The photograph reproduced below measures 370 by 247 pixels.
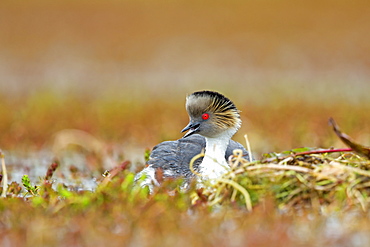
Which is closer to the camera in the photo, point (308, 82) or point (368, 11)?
point (308, 82)

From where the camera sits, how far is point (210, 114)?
5.88 meters

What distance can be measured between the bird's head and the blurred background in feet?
12.3

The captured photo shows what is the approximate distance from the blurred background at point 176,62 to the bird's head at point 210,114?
3738 millimetres

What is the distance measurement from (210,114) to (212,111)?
0.04 metres

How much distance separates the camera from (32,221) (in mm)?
4184

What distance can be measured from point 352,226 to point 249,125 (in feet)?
19.8

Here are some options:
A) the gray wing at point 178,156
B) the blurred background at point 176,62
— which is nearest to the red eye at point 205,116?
the gray wing at point 178,156

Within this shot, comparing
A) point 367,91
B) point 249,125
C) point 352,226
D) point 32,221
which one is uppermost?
point 367,91

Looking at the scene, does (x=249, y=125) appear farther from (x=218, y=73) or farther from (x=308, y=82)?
(x=218, y=73)

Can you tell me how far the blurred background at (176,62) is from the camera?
10656 mm

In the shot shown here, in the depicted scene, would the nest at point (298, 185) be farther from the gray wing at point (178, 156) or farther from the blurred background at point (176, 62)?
the blurred background at point (176, 62)

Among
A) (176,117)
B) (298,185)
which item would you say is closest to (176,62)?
(176,117)

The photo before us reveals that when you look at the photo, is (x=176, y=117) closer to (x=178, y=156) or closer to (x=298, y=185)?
(x=178, y=156)

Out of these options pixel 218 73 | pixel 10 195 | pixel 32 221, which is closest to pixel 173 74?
pixel 218 73
